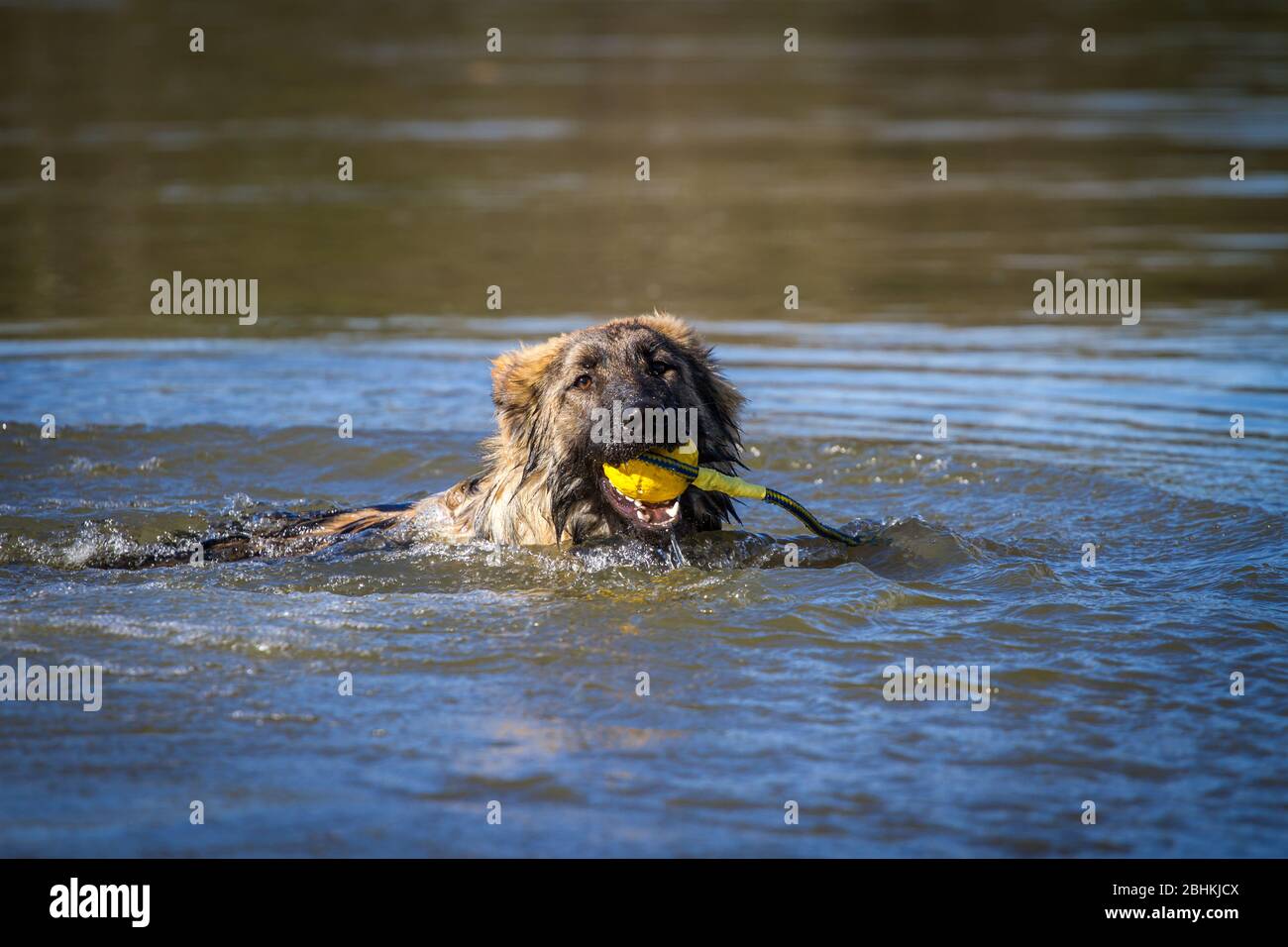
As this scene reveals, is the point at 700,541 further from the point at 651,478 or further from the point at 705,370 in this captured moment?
the point at 705,370

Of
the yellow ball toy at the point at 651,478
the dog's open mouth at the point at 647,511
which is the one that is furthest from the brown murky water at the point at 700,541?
the yellow ball toy at the point at 651,478

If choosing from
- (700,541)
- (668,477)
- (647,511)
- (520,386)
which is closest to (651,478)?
(668,477)

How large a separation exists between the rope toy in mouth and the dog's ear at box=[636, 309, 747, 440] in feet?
1.33

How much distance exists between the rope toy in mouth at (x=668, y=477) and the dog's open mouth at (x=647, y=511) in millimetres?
67

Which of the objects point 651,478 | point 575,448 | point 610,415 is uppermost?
point 610,415

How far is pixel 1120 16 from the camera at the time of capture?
136ft

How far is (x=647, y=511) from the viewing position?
7.35 meters

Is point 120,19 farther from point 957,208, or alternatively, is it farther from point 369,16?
point 957,208

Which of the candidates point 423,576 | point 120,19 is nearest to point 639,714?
point 423,576

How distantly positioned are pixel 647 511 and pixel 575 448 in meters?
0.47

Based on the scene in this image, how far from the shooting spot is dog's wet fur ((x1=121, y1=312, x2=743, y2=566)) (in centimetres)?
730

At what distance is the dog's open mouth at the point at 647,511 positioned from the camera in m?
Answer: 7.32

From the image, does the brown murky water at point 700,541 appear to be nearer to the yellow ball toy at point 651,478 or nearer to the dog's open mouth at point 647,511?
the dog's open mouth at point 647,511

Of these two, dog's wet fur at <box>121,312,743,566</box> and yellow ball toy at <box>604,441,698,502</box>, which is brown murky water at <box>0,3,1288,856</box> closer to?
dog's wet fur at <box>121,312,743,566</box>
